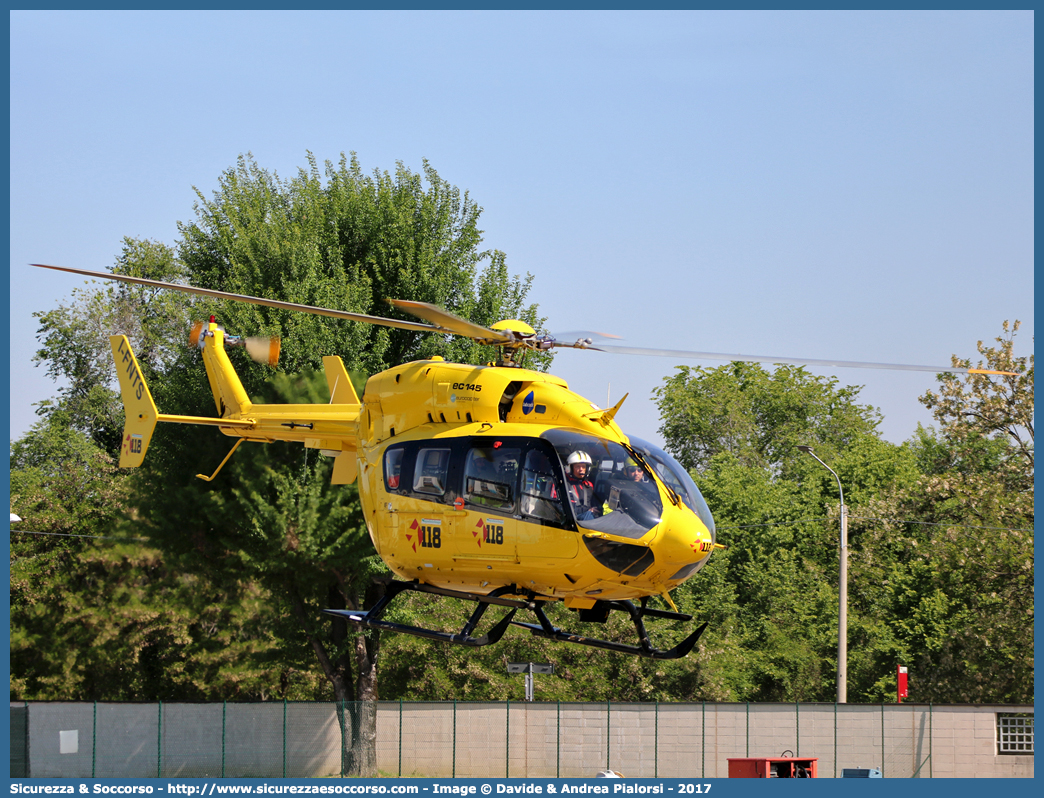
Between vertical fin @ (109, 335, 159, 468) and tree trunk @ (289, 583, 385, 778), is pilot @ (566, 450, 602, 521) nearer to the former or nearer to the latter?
vertical fin @ (109, 335, 159, 468)

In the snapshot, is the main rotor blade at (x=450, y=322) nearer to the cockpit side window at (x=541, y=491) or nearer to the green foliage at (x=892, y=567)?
the cockpit side window at (x=541, y=491)

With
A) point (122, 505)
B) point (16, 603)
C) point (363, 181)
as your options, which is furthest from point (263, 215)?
point (16, 603)

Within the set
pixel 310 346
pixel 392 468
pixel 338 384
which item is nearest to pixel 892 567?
pixel 310 346

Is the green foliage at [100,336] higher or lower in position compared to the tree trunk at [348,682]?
higher

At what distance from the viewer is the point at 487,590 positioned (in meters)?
16.0

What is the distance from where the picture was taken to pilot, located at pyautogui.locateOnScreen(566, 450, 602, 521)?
14266mm

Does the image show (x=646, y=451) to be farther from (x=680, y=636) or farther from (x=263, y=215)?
(x=680, y=636)

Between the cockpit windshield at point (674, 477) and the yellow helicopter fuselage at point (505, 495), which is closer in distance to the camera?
the yellow helicopter fuselage at point (505, 495)

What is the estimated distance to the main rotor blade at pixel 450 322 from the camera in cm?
1378

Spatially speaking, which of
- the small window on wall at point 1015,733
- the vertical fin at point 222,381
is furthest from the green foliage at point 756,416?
the vertical fin at point 222,381

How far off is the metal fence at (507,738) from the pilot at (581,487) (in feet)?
49.4

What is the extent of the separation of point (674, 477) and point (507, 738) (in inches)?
602

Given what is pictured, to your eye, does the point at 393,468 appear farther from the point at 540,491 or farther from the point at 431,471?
the point at 540,491

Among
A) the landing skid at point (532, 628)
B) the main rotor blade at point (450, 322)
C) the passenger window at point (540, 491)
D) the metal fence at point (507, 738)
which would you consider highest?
the main rotor blade at point (450, 322)
